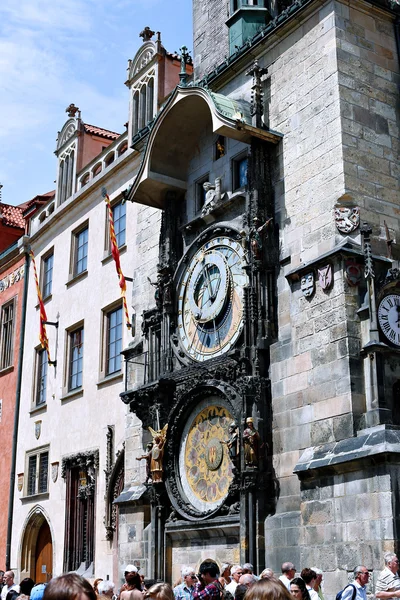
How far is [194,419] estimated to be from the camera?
14664 mm

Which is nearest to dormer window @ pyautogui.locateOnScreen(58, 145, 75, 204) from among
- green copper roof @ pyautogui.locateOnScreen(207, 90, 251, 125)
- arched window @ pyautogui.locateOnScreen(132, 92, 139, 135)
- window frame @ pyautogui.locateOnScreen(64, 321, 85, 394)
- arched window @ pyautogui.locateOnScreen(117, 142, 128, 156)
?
arched window @ pyautogui.locateOnScreen(117, 142, 128, 156)

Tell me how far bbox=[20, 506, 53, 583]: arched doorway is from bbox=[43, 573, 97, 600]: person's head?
64.7 ft

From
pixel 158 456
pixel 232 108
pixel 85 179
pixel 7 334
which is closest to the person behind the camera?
pixel 232 108

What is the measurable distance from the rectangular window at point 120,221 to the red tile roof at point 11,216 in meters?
10.8

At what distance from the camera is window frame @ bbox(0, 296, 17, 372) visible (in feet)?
88.6

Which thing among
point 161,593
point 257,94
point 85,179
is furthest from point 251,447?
point 85,179

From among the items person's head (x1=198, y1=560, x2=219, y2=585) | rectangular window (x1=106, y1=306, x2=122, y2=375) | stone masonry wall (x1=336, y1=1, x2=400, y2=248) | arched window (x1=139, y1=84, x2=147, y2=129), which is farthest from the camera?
arched window (x1=139, y1=84, x2=147, y2=129)

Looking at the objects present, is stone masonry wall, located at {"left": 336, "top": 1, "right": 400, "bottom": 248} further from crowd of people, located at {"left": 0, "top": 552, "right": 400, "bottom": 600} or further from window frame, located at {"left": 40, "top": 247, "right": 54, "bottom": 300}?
window frame, located at {"left": 40, "top": 247, "right": 54, "bottom": 300}

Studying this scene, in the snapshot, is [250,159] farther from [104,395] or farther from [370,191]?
[104,395]

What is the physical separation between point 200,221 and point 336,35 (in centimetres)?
399

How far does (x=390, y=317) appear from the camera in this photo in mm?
12039

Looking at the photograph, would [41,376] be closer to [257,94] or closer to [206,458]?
[206,458]

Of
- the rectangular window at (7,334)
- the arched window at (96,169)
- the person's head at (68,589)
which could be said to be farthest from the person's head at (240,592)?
the rectangular window at (7,334)

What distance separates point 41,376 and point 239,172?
11.7 metres
